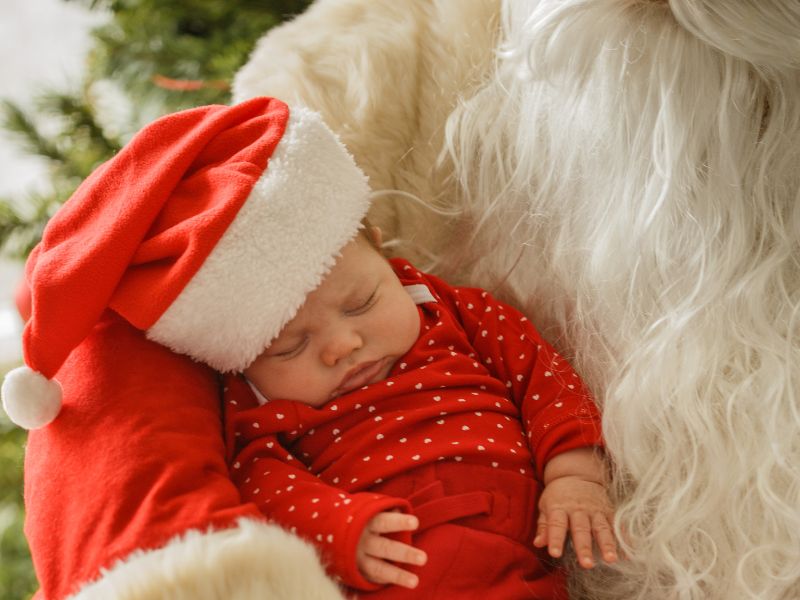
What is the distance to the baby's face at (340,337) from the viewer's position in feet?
2.81

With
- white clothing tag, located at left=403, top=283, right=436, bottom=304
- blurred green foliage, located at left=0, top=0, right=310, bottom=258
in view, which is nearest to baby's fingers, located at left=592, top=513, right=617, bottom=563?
white clothing tag, located at left=403, top=283, right=436, bottom=304

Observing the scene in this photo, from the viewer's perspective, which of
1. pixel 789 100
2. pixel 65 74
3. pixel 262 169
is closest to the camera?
pixel 789 100

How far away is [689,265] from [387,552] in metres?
0.34

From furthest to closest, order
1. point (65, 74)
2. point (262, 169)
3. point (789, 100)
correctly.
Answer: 1. point (65, 74)
2. point (262, 169)
3. point (789, 100)

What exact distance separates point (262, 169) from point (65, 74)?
803 millimetres

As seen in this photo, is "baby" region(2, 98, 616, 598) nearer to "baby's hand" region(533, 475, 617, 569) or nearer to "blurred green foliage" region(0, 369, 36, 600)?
"baby's hand" region(533, 475, 617, 569)

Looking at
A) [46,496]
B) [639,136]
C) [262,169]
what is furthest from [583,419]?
[46,496]

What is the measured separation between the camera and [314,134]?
84 cm

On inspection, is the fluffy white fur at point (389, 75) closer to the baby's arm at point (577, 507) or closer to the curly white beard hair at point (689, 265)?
the curly white beard hair at point (689, 265)

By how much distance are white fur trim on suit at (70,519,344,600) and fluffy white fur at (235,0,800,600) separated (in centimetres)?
30

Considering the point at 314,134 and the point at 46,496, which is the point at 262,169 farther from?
the point at 46,496

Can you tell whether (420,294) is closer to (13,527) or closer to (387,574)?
(387,574)

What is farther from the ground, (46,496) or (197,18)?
(197,18)

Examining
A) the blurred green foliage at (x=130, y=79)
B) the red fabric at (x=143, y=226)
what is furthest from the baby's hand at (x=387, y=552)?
the blurred green foliage at (x=130, y=79)
